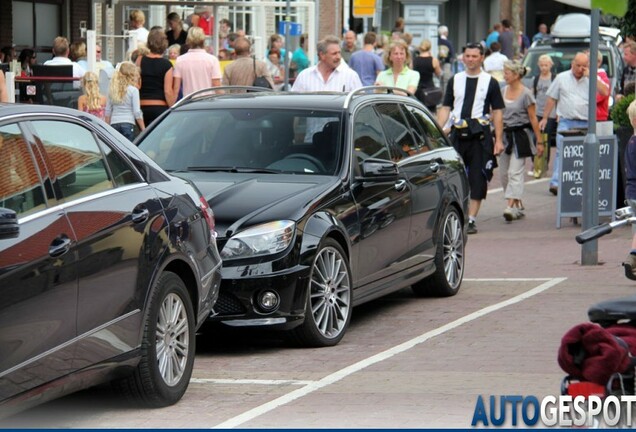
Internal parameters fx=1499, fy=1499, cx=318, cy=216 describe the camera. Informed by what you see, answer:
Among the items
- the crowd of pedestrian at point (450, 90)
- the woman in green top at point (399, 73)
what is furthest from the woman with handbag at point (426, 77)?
the woman in green top at point (399, 73)

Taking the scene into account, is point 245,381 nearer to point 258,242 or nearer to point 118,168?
point 258,242

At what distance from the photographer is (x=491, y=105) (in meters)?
16.4

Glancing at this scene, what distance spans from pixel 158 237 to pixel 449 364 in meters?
2.21

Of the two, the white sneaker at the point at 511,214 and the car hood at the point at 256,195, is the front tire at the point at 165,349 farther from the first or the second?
the white sneaker at the point at 511,214

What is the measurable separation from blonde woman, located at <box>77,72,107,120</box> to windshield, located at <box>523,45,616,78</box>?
1335cm

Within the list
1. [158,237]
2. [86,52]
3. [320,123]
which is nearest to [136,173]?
[158,237]

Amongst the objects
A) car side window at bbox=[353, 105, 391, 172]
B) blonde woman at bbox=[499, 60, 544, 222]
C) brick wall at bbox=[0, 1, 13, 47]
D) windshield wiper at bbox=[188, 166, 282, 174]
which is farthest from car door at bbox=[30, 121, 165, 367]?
brick wall at bbox=[0, 1, 13, 47]

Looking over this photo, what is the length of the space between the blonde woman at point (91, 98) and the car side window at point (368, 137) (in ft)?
22.4

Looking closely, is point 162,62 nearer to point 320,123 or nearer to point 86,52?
point 86,52

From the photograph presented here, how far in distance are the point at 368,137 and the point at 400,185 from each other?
43 centimetres

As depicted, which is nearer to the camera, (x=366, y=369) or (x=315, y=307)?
(x=366, y=369)

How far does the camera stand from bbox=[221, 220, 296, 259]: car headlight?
30.1 feet

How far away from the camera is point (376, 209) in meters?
10.3

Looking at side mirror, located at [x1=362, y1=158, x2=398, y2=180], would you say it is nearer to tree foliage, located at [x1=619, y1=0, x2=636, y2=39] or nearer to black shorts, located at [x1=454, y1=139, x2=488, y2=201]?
tree foliage, located at [x1=619, y1=0, x2=636, y2=39]
